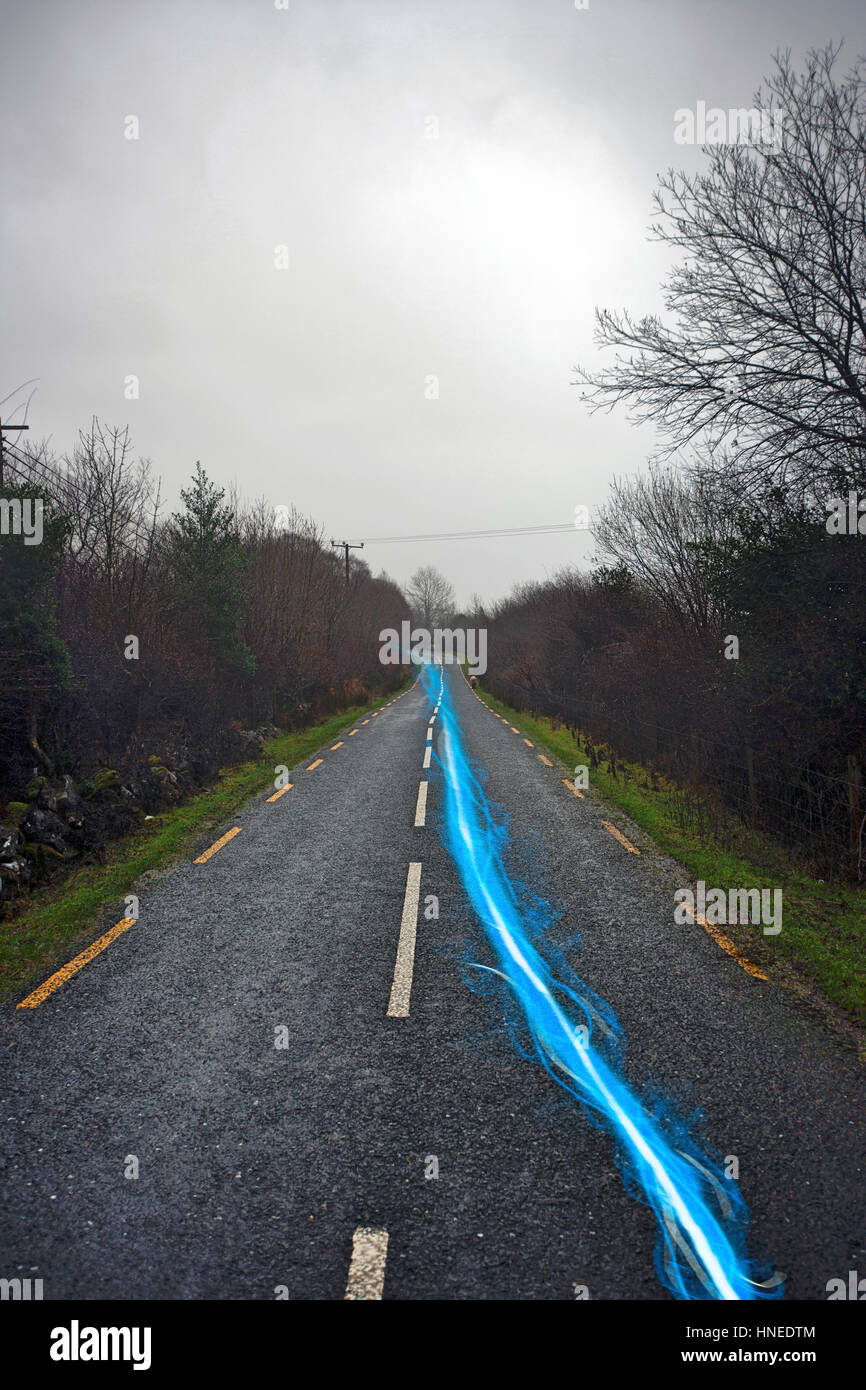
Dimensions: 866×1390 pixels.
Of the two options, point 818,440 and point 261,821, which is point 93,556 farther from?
point 818,440

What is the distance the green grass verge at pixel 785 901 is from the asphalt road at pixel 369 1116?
0.41 m

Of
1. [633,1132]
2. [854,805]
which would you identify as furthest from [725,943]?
[854,805]

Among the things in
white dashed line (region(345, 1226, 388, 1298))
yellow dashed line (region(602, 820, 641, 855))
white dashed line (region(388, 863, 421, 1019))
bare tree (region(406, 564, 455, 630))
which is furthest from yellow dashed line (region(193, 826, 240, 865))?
bare tree (region(406, 564, 455, 630))

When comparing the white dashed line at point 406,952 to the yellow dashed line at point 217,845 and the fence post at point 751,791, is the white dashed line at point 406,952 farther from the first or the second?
the fence post at point 751,791

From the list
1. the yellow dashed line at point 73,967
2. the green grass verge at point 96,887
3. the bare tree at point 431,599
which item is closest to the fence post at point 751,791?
the green grass verge at point 96,887

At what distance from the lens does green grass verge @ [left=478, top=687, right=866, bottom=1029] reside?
539 centimetres

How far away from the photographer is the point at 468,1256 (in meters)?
2.90

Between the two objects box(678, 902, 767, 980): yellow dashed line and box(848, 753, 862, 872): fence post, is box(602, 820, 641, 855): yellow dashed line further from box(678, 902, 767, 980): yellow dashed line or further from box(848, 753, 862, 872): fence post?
box(848, 753, 862, 872): fence post

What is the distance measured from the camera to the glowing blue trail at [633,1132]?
2.84m

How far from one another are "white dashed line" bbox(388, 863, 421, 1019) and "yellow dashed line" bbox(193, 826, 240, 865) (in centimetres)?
260

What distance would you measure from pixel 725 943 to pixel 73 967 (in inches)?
209

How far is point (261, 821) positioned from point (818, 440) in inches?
355
